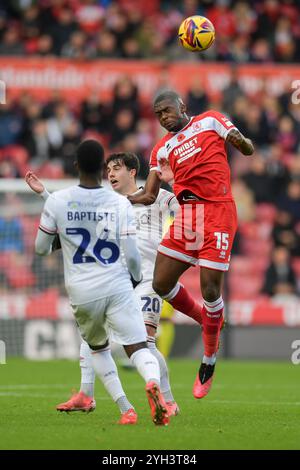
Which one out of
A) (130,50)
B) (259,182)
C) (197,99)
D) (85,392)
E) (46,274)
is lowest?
(46,274)

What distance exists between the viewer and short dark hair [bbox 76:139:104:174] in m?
7.88

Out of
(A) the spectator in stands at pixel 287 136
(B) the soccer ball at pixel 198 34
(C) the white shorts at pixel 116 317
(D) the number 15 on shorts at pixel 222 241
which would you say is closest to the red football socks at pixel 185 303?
(D) the number 15 on shorts at pixel 222 241

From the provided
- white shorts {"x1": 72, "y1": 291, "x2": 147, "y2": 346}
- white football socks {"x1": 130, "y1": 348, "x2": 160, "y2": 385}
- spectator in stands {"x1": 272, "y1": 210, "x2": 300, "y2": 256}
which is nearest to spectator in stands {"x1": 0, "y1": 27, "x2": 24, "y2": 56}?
spectator in stands {"x1": 272, "y1": 210, "x2": 300, "y2": 256}

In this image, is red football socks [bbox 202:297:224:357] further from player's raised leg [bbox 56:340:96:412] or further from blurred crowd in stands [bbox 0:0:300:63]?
blurred crowd in stands [bbox 0:0:300:63]

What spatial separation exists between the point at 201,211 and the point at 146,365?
7.34 feet

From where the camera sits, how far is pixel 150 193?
9836 millimetres

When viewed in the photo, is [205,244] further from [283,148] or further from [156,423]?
[283,148]

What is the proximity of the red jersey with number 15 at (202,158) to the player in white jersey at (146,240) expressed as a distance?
0.38 metres

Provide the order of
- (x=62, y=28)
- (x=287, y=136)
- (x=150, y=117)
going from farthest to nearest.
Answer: (x=62, y=28), (x=287, y=136), (x=150, y=117)

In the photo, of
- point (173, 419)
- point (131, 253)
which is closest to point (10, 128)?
point (173, 419)

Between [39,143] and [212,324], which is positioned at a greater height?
[39,143]

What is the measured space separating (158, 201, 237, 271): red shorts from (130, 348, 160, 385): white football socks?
1.86 m

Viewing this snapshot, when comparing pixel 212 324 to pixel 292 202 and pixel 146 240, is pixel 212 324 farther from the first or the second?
pixel 292 202
